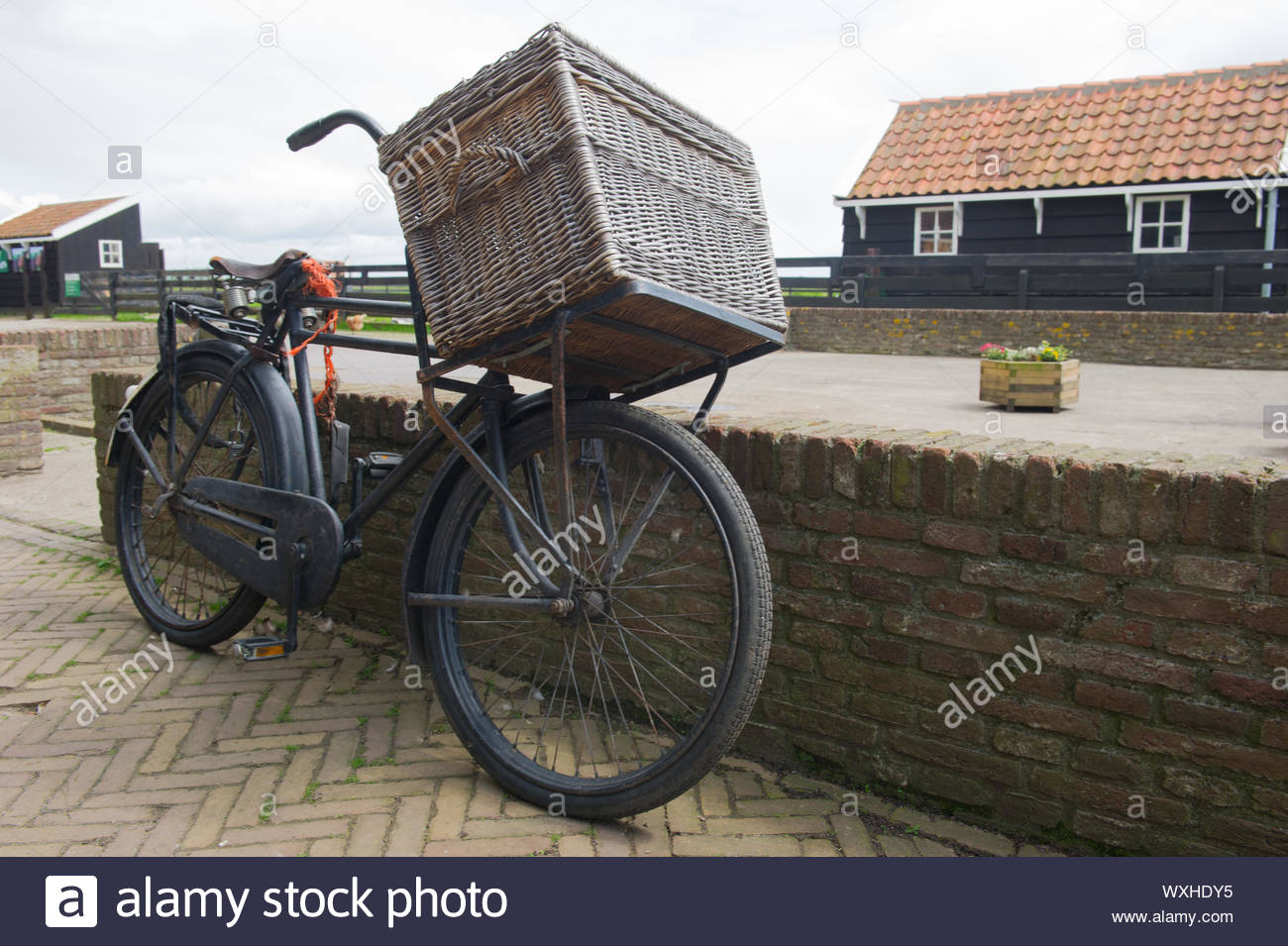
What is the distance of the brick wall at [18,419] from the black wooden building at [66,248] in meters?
30.7

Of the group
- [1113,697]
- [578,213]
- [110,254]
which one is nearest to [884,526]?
[1113,697]

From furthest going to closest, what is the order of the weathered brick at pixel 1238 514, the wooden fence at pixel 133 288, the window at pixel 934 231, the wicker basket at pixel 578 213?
the wooden fence at pixel 133 288 → the window at pixel 934 231 → the wicker basket at pixel 578 213 → the weathered brick at pixel 1238 514

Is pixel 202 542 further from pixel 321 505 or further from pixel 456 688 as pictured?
pixel 456 688

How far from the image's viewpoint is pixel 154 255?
127 feet

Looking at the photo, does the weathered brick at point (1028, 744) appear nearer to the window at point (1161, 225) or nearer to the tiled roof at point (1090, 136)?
the tiled roof at point (1090, 136)

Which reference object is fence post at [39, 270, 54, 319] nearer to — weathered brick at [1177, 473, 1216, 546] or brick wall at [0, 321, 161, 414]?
brick wall at [0, 321, 161, 414]

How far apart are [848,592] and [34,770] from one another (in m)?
2.39

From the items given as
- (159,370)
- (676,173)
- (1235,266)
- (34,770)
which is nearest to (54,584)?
(159,370)

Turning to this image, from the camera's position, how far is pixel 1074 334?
15.7 metres

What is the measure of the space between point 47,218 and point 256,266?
4295 cm

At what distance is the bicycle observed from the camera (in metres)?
2.62

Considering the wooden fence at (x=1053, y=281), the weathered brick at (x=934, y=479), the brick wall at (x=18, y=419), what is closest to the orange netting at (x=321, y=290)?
the weathered brick at (x=934, y=479)

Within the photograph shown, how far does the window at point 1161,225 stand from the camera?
19781mm

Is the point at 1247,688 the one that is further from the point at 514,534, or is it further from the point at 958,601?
the point at 514,534
